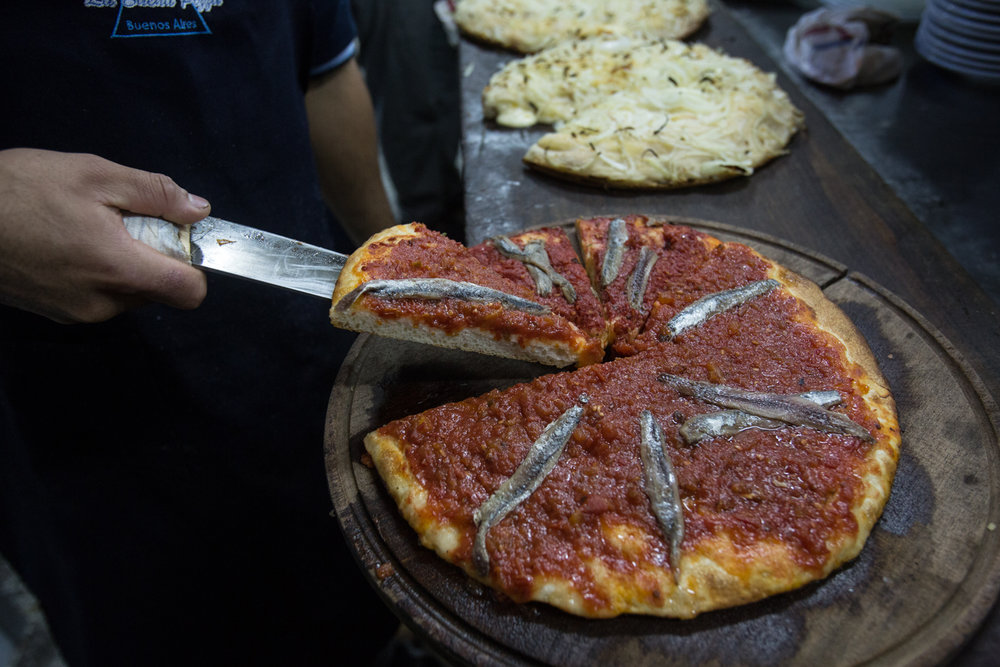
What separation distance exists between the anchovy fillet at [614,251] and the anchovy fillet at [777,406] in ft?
2.15

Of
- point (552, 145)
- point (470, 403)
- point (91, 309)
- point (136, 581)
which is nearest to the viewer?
point (91, 309)

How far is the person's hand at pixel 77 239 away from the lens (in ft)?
6.16

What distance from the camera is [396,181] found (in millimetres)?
6504

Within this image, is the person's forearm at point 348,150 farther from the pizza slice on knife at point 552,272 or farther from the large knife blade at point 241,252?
the large knife blade at point 241,252

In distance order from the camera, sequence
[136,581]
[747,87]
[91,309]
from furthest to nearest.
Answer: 1. [747,87]
2. [136,581]
3. [91,309]

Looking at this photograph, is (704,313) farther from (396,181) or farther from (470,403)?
(396,181)

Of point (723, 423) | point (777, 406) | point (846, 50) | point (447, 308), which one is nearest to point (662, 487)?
point (723, 423)

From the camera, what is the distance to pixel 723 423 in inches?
80.0

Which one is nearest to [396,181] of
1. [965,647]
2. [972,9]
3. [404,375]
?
[404,375]

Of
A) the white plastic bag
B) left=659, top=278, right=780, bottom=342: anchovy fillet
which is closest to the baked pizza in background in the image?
the white plastic bag

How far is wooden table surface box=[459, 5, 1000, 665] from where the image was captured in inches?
106

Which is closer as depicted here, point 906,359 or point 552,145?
point 906,359

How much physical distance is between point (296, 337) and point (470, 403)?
138 cm

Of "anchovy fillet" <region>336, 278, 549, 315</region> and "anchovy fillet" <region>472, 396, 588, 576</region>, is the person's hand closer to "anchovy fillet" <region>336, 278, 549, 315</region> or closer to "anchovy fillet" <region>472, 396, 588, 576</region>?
"anchovy fillet" <region>336, 278, 549, 315</region>
